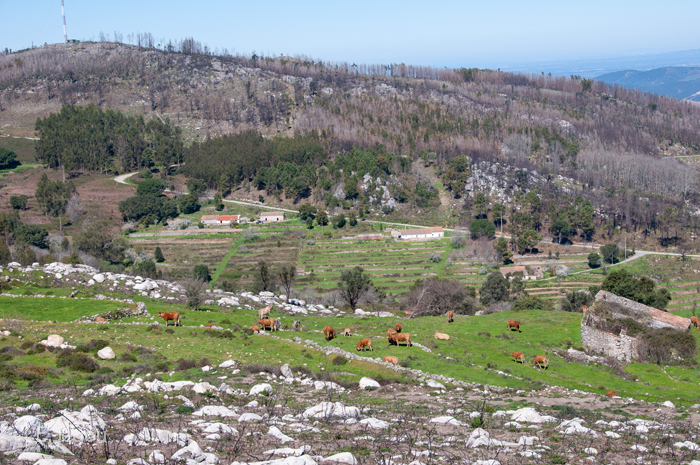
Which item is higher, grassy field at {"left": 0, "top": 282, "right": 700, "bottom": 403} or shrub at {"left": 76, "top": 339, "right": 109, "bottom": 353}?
shrub at {"left": 76, "top": 339, "right": 109, "bottom": 353}

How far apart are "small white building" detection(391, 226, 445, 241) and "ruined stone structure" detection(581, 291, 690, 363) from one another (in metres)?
71.5

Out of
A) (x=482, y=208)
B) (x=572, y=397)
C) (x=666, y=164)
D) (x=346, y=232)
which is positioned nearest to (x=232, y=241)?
(x=346, y=232)

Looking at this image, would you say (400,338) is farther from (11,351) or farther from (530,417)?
(11,351)

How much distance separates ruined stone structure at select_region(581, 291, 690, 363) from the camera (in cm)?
3097

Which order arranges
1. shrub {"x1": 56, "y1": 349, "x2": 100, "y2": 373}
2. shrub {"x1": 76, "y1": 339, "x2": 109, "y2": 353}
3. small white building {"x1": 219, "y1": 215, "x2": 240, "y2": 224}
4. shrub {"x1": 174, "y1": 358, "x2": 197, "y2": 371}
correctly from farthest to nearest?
small white building {"x1": 219, "y1": 215, "x2": 240, "y2": 224}, shrub {"x1": 76, "y1": 339, "x2": 109, "y2": 353}, shrub {"x1": 174, "y1": 358, "x2": 197, "y2": 371}, shrub {"x1": 56, "y1": 349, "x2": 100, "y2": 373}

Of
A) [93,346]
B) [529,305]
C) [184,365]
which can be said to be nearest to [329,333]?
[184,365]

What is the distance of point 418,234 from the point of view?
361ft

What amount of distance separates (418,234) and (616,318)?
7728 centimetres

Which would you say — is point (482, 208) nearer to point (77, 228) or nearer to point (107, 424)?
point (77, 228)

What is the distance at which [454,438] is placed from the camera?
15156 mm

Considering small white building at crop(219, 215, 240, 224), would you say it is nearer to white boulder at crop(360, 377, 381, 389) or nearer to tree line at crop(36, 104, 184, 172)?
tree line at crop(36, 104, 184, 172)

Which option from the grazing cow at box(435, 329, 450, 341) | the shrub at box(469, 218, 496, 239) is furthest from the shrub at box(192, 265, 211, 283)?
the grazing cow at box(435, 329, 450, 341)

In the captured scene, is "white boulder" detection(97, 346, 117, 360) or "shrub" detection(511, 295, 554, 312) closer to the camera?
Answer: "white boulder" detection(97, 346, 117, 360)

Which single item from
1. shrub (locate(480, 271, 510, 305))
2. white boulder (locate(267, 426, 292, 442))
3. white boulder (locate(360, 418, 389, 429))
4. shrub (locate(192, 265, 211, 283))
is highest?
white boulder (locate(267, 426, 292, 442))
